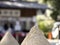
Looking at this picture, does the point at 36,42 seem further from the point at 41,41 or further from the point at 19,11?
the point at 19,11

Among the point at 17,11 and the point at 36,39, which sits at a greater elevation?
the point at 36,39

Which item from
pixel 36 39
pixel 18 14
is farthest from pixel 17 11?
pixel 36 39

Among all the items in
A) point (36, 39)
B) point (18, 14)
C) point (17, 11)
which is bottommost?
point (18, 14)

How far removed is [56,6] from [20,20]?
5486 mm

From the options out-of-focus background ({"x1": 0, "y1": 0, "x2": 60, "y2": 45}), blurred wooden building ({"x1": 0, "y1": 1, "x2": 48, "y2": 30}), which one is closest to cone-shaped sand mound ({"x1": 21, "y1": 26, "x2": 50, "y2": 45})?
out-of-focus background ({"x1": 0, "y1": 0, "x2": 60, "y2": 45})

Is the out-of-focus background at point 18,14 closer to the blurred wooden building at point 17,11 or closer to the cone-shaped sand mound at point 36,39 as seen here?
the blurred wooden building at point 17,11

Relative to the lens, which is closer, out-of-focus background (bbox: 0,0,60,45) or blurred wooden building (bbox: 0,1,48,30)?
out-of-focus background (bbox: 0,0,60,45)

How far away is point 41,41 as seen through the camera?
666cm

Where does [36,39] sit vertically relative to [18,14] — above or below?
above

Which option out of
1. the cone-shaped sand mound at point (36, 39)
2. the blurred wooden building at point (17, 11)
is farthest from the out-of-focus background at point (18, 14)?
the cone-shaped sand mound at point (36, 39)

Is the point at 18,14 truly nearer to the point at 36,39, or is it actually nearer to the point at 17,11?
the point at 17,11

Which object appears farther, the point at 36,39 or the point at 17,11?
the point at 17,11

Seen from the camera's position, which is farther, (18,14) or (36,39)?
(18,14)

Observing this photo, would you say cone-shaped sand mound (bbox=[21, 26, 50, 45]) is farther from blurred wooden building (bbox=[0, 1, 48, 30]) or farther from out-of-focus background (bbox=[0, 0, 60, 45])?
blurred wooden building (bbox=[0, 1, 48, 30])
